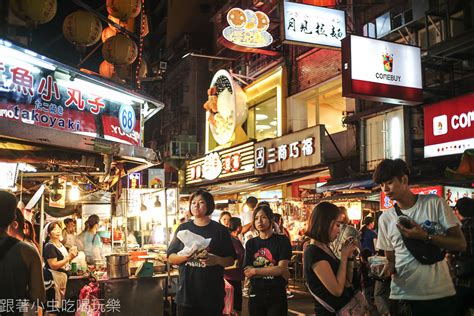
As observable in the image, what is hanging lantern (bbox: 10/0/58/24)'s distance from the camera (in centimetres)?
706

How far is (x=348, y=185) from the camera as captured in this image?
1453cm

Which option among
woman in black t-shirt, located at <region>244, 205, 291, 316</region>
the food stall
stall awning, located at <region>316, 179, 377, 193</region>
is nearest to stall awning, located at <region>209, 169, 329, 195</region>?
stall awning, located at <region>316, 179, 377, 193</region>

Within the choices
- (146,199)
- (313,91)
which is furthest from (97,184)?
(313,91)

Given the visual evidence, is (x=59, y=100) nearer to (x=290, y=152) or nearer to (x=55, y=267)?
(x=55, y=267)

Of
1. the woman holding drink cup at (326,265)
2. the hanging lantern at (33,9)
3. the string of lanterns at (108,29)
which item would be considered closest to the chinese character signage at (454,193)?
the string of lanterns at (108,29)

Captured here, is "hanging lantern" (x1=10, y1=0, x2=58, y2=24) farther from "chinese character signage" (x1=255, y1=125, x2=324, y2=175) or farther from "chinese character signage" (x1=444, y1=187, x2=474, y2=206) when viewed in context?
"chinese character signage" (x1=255, y1=125, x2=324, y2=175)

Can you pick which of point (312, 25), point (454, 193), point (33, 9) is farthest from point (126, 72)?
point (454, 193)

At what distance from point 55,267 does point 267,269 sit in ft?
14.9

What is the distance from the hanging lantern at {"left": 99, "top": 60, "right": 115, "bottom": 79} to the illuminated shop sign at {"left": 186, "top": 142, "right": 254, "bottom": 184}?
11672mm

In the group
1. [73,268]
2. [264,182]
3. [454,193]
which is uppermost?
[264,182]

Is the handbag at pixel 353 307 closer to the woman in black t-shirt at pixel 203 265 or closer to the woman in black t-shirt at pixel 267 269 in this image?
the woman in black t-shirt at pixel 203 265

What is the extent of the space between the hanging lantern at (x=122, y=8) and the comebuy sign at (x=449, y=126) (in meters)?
8.12

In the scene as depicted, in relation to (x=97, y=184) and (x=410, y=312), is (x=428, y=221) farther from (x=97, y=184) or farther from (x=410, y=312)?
(x=97, y=184)

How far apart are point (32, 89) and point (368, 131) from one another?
11.6m
